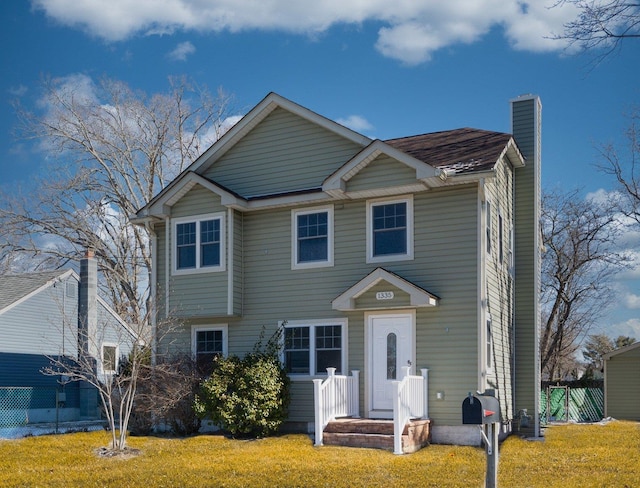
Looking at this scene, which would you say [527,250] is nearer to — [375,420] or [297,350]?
[297,350]

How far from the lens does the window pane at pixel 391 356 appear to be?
17.2m

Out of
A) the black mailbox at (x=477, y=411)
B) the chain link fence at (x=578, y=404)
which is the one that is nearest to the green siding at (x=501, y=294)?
the black mailbox at (x=477, y=411)

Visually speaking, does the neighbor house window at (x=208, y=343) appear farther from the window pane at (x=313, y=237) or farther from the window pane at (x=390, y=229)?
the window pane at (x=390, y=229)

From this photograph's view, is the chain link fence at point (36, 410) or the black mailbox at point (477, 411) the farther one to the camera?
the chain link fence at point (36, 410)

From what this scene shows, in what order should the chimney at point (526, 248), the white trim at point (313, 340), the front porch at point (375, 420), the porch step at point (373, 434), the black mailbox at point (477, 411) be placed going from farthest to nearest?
1. the chimney at point (526, 248)
2. the white trim at point (313, 340)
3. the porch step at point (373, 434)
4. the front porch at point (375, 420)
5. the black mailbox at point (477, 411)

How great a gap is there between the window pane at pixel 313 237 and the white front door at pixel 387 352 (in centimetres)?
219

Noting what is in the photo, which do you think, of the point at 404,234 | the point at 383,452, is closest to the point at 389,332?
the point at 404,234

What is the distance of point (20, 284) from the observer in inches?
1070

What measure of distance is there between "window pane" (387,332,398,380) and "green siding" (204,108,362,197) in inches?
171

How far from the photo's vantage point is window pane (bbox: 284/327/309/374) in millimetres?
18344

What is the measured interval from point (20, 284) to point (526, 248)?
17.7m

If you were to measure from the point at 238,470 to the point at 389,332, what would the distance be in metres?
5.61

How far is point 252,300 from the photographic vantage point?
754 inches

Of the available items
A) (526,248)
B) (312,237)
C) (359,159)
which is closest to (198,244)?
(312,237)
